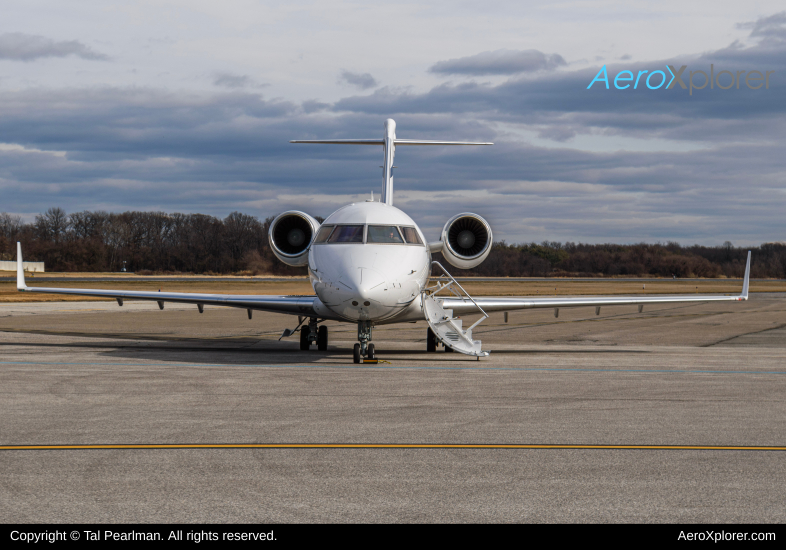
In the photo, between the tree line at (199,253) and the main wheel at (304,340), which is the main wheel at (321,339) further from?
the tree line at (199,253)

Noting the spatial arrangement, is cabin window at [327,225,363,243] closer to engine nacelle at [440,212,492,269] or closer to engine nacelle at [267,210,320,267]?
engine nacelle at [267,210,320,267]

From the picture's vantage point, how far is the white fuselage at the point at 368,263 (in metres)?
14.3

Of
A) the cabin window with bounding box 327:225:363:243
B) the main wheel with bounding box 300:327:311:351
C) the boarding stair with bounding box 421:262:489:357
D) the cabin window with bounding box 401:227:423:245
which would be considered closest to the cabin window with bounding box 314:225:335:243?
the cabin window with bounding box 327:225:363:243

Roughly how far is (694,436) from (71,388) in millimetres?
8808

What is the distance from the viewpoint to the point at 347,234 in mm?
15703

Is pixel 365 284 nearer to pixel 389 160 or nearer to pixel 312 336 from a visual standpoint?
pixel 312 336

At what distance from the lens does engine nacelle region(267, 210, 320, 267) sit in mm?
19250

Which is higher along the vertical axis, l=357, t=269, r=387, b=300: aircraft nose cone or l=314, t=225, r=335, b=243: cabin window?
l=314, t=225, r=335, b=243: cabin window

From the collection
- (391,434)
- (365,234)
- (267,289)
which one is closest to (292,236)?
(365,234)

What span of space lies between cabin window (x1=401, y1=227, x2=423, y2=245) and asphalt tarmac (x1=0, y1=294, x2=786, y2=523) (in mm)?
2649

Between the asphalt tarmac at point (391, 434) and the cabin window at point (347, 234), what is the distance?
2668 millimetres

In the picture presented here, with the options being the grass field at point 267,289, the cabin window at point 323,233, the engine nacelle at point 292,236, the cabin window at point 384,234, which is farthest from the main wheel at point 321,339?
the grass field at point 267,289
